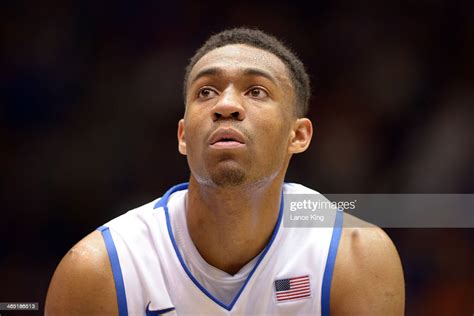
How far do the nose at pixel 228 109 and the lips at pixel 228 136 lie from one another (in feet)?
0.26

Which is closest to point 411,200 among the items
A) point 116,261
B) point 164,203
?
point 164,203

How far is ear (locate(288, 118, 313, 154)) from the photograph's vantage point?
9.87ft

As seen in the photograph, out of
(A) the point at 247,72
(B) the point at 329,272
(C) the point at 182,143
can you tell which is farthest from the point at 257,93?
(B) the point at 329,272

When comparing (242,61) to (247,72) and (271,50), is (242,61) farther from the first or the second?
(271,50)

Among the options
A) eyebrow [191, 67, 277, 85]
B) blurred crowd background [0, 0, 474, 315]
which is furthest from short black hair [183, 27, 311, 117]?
blurred crowd background [0, 0, 474, 315]

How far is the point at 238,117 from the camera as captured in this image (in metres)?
2.65

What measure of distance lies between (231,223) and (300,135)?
1.85 ft

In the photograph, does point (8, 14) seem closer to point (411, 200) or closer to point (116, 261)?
point (116, 261)

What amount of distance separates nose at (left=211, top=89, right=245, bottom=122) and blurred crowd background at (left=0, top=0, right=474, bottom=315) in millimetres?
1661

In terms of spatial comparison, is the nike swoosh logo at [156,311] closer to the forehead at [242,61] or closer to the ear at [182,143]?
the ear at [182,143]

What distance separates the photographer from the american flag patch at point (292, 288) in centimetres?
277

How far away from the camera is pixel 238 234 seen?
286cm

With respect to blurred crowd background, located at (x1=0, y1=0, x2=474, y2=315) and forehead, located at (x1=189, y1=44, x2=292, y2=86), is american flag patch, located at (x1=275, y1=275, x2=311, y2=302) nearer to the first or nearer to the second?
forehead, located at (x1=189, y1=44, x2=292, y2=86)

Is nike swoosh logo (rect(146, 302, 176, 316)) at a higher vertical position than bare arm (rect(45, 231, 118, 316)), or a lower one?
lower
